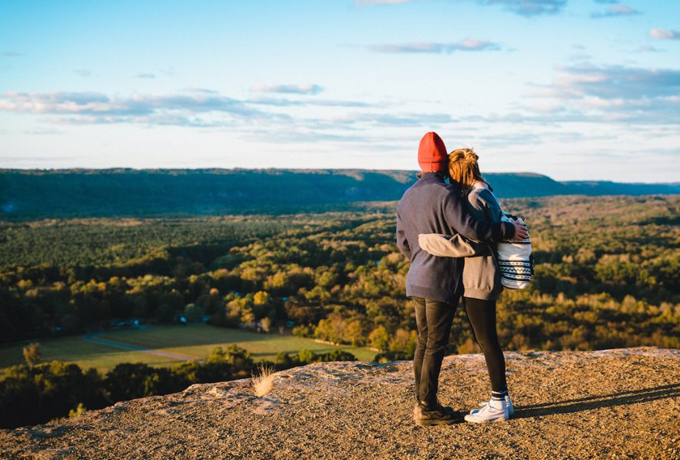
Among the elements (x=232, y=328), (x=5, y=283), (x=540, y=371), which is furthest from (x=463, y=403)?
(x=5, y=283)

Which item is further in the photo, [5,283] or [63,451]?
[5,283]

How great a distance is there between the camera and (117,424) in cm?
619

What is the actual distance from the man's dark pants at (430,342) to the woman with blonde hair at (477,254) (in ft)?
0.65

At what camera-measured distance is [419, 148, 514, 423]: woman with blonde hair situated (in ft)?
15.9

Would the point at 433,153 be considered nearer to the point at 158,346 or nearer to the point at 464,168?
the point at 464,168

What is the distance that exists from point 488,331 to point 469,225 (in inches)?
35.4

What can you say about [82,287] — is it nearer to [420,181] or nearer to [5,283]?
[5,283]

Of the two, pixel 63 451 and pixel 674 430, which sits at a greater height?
pixel 674 430

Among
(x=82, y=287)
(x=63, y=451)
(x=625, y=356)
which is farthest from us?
(x=82, y=287)

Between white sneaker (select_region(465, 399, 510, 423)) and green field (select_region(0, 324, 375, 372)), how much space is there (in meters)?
11.4

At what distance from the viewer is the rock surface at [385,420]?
4891 mm

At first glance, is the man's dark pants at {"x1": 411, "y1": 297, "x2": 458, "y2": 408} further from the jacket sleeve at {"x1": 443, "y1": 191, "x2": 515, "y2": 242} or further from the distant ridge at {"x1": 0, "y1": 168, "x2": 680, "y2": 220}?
the distant ridge at {"x1": 0, "y1": 168, "x2": 680, "y2": 220}

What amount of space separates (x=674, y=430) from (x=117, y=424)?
15.9 feet

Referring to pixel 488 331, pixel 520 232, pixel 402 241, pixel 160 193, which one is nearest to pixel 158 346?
pixel 402 241
